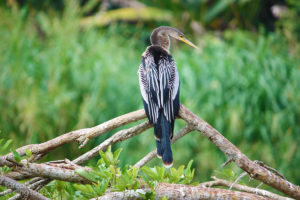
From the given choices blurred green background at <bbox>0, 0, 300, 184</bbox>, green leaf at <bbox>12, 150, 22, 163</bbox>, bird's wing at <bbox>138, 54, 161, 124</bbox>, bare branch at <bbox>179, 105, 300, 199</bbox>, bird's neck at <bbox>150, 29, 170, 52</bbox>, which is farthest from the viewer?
blurred green background at <bbox>0, 0, 300, 184</bbox>

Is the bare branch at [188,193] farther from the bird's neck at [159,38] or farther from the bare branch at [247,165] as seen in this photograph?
the bird's neck at [159,38]

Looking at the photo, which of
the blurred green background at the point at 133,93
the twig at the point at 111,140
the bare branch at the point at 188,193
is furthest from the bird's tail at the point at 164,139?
the blurred green background at the point at 133,93

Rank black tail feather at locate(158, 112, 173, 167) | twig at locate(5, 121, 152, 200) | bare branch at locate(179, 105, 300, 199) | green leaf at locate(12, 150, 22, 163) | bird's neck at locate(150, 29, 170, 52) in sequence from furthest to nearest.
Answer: bird's neck at locate(150, 29, 170, 52), black tail feather at locate(158, 112, 173, 167), twig at locate(5, 121, 152, 200), bare branch at locate(179, 105, 300, 199), green leaf at locate(12, 150, 22, 163)

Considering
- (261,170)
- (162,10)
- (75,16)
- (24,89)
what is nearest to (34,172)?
(261,170)

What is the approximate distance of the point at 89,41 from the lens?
6.24 meters

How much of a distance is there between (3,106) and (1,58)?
0.65 m

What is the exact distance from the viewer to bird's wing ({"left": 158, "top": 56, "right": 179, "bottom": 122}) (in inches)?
92.6

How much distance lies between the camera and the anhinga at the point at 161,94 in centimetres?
226

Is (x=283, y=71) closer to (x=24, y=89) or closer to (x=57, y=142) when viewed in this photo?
(x=24, y=89)

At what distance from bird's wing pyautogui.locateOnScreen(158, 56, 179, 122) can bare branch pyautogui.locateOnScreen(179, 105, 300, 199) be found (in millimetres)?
249

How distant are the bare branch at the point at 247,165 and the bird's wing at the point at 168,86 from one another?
0.25 metres

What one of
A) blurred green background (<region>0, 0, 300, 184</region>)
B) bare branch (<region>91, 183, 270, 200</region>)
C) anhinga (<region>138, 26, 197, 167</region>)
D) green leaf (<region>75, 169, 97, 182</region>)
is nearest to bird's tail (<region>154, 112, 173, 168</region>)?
anhinga (<region>138, 26, 197, 167</region>)

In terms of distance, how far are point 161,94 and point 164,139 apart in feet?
1.00

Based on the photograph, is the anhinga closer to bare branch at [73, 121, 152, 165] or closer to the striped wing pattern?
the striped wing pattern
